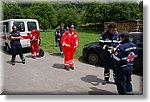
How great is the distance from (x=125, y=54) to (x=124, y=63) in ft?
0.52

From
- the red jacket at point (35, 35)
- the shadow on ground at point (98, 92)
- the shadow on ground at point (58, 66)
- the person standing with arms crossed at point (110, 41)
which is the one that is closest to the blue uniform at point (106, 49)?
the person standing with arms crossed at point (110, 41)

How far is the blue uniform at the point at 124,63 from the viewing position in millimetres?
4176

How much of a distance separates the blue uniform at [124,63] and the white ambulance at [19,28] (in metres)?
1.75

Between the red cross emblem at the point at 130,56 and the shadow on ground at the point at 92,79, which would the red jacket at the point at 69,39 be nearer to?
the shadow on ground at the point at 92,79

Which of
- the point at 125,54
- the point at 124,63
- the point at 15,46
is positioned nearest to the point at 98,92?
the point at 124,63

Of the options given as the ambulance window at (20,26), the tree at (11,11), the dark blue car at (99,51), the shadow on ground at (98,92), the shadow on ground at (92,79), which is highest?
the tree at (11,11)

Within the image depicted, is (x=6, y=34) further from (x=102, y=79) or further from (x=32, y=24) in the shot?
(x=102, y=79)

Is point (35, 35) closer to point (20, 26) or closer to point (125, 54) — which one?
point (20, 26)

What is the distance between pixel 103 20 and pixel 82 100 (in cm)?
158

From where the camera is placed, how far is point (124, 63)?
4219 mm

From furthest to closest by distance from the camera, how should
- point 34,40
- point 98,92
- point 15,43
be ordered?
point 15,43 < point 34,40 < point 98,92

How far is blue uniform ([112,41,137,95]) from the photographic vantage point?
13.7ft

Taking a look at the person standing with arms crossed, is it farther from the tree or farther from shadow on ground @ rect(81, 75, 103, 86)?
the tree

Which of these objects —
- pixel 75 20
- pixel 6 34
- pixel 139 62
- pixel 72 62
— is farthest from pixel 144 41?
pixel 6 34
